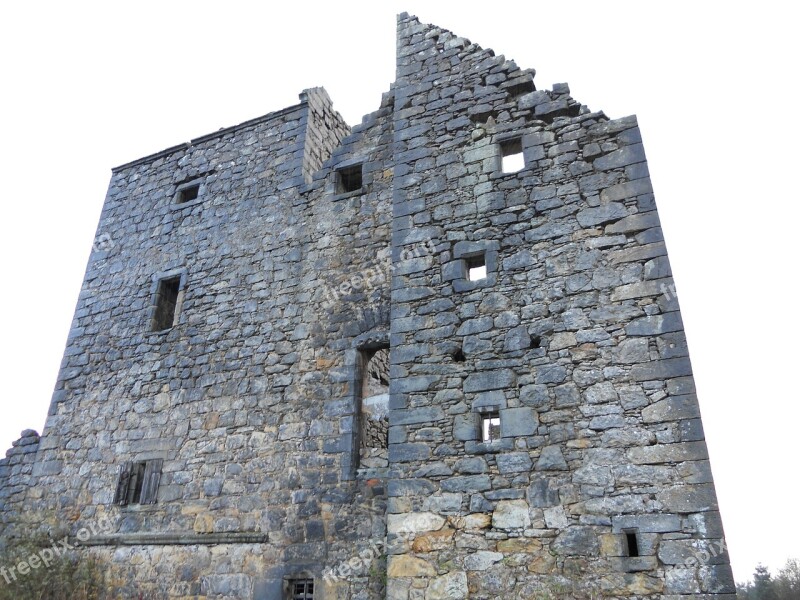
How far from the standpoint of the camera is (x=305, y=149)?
1008 centimetres

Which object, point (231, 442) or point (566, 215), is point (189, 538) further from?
point (566, 215)

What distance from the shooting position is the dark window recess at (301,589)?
7031 millimetres

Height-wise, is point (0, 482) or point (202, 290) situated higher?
point (202, 290)

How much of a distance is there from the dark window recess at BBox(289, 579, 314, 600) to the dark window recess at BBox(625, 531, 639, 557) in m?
3.55

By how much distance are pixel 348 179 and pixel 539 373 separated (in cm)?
489

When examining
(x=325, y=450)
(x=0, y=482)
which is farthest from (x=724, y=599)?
(x=0, y=482)

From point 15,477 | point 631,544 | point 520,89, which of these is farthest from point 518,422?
point 15,477

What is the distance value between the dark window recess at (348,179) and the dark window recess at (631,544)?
5.96 m

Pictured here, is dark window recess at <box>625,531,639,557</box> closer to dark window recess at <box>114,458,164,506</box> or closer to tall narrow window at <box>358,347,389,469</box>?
tall narrow window at <box>358,347,389,469</box>

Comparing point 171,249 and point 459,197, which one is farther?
point 171,249

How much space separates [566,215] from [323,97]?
236 inches

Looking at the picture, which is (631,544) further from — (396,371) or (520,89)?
(520,89)

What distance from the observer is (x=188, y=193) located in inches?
437

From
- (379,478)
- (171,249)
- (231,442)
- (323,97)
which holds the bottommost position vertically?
(379,478)
